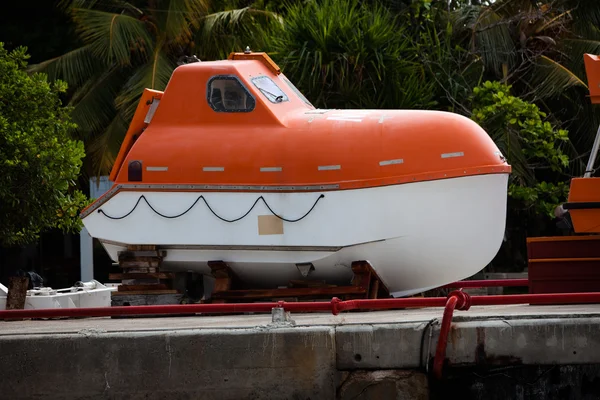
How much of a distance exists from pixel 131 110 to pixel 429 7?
5005mm

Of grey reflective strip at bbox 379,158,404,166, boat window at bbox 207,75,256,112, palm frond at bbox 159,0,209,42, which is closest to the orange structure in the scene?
grey reflective strip at bbox 379,158,404,166

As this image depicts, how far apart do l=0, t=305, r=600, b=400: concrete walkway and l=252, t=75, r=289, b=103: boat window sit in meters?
2.87

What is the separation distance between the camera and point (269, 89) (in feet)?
29.5

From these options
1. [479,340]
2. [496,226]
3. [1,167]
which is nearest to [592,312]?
[479,340]

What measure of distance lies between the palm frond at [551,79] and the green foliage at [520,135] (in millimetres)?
1405

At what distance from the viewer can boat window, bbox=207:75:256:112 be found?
870cm

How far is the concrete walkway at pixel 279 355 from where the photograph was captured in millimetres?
6039

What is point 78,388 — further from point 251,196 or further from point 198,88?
point 198,88

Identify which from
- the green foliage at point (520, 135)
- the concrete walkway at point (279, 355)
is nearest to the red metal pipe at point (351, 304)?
the concrete walkway at point (279, 355)

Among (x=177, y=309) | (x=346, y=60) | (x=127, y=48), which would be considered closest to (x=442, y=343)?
(x=177, y=309)

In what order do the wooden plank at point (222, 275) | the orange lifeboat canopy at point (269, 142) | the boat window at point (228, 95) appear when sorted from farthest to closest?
1. the boat window at point (228, 95)
2. the wooden plank at point (222, 275)
3. the orange lifeboat canopy at point (269, 142)

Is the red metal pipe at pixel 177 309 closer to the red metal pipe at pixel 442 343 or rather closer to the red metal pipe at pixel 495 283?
the red metal pipe at pixel 442 343

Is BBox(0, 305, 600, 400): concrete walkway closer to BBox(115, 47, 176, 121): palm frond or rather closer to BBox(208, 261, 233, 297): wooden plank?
BBox(208, 261, 233, 297): wooden plank

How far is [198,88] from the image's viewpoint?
880 cm
